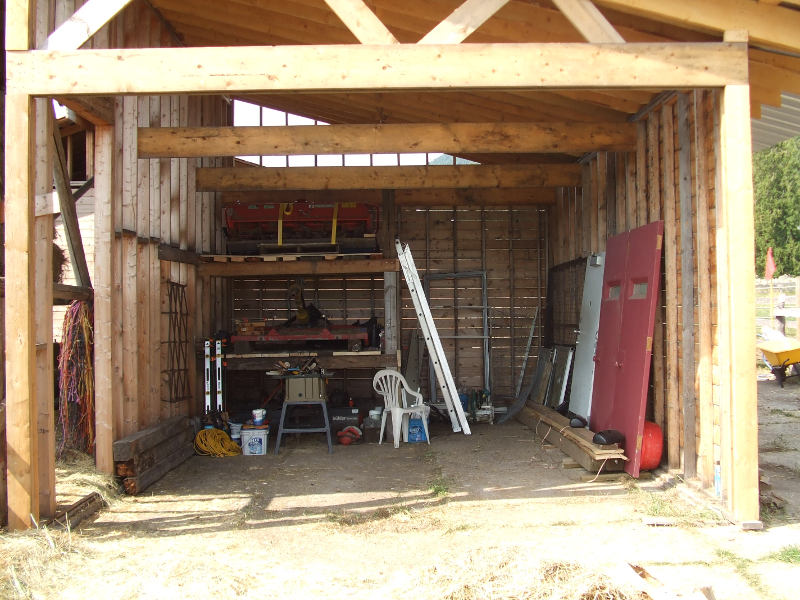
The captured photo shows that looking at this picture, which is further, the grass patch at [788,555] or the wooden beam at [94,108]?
the wooden beam at [94,108]

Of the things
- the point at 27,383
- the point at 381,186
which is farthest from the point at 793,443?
the point at 27,383

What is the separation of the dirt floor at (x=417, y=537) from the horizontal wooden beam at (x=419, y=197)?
474 cm

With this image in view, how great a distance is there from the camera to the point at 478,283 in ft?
39.4

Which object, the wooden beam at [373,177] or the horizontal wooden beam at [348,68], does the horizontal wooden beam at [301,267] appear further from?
the horizontal wooden beam at [348,68]

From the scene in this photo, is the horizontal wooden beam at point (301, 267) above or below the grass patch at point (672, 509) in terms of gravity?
above

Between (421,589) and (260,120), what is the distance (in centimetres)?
936

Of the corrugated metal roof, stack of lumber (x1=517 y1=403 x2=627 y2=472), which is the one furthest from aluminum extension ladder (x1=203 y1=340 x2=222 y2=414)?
the corrugated metal roof

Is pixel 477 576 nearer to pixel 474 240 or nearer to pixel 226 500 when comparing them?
pixel 226 500

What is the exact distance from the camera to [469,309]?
471 inches

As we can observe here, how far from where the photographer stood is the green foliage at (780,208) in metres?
29.2

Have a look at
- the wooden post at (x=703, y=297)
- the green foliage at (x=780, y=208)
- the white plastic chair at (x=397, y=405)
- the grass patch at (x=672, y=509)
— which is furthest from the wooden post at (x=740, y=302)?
the green foliage at (x=780, y=208)

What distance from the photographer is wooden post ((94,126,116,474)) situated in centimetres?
656

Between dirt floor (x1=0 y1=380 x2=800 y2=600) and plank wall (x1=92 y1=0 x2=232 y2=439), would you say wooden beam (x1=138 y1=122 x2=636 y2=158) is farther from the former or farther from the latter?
dirt floor (x1=0 y1=380 x2=800 y2=600)

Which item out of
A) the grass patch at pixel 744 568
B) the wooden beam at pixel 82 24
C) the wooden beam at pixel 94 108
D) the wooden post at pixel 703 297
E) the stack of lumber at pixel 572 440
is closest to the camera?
the grass patch at pixel 744 568
